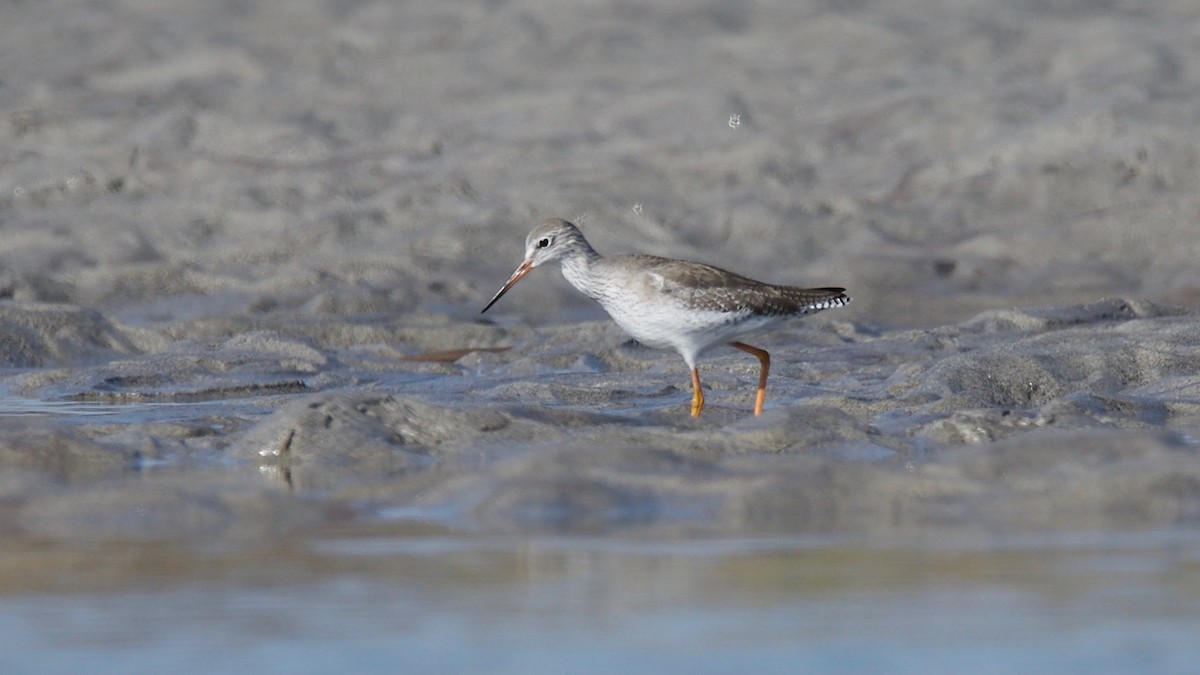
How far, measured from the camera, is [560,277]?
592 inches

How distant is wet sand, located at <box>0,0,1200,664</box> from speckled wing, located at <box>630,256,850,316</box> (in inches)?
19.0

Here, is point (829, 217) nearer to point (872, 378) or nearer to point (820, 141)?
point (820, 141)

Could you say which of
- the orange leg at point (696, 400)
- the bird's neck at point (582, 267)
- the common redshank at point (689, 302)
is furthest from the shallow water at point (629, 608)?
the bird's neck at point (582, 267)

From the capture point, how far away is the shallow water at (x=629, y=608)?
414 centimetres

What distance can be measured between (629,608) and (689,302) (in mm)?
4968

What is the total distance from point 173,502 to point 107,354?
6395 millimetres

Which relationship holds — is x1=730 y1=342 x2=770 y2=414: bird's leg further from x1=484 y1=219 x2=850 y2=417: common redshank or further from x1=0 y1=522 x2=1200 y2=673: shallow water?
x1=0 y1=522 x2=1200 y2=673: shallow water

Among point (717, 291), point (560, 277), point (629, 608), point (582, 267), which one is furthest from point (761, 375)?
point (560, 277)

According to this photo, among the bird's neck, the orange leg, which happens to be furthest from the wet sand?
the bird's neck

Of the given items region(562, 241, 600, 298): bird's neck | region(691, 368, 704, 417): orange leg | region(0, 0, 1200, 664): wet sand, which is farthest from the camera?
region(562, 241, 600, 298): bird's neck

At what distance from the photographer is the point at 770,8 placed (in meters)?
20.3

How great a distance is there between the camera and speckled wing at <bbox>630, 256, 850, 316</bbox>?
31.3ft

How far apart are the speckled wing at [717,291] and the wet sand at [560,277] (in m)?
0.48

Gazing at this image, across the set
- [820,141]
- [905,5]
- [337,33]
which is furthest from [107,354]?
[905,5]
